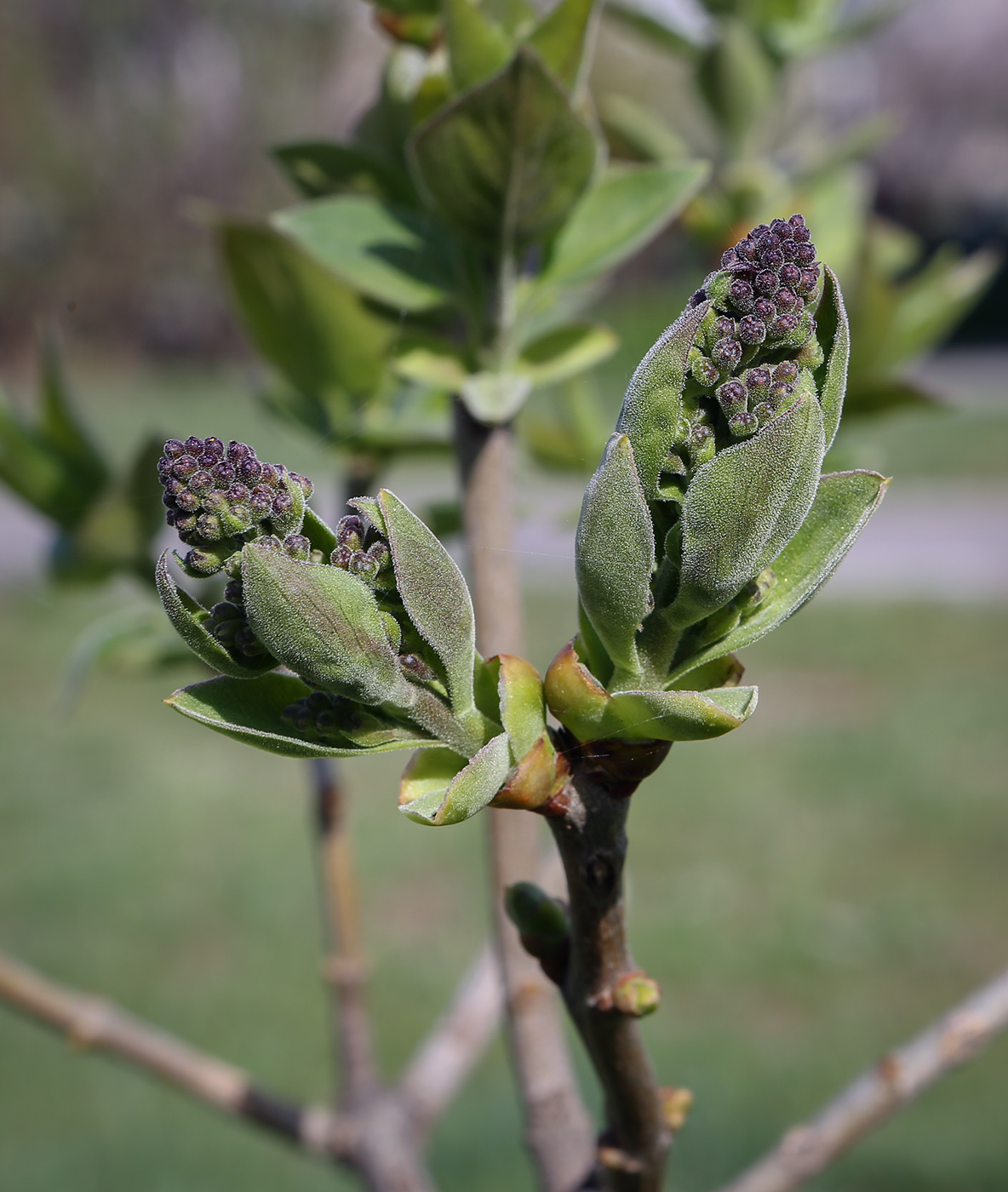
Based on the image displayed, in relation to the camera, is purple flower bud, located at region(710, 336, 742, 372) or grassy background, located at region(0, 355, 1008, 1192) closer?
purple flower bud, located at region(710, 336, 742, 372)

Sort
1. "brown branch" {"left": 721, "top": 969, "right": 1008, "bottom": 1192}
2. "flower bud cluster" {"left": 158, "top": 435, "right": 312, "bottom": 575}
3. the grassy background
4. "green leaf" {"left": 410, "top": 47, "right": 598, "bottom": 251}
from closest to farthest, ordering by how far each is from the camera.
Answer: "flower bud cluster" {"left": 158, "top": 435, "right": 312, "bottom": 575} → "green leaf" {"left": 410, "top": 47, "right": 598, "bottom": 251} → "brown branch" {"left": 721, "top": 969, "right": 1008, "bottom": 1192} → the grassy background

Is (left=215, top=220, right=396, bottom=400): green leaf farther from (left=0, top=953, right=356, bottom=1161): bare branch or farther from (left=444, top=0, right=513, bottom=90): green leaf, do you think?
(left=0, top=953, right=356, bottom=1161): bare branch

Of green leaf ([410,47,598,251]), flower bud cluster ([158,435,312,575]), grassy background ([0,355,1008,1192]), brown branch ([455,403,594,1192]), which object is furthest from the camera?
grassy background ([0,355,1008,1192])

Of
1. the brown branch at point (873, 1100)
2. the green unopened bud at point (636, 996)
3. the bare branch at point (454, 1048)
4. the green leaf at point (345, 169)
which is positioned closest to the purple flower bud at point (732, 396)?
the green unopened bud at point (636, 996)

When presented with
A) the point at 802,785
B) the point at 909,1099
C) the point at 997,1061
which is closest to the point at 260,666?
the point at 909,1099

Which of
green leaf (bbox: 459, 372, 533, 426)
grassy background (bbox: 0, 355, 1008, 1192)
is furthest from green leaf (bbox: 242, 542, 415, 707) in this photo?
grassy background (bbox: 0, 355, 1008, 1192)

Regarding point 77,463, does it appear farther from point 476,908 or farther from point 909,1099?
point 476,908

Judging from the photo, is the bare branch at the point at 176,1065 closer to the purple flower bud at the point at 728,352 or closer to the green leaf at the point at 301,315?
the green leaf at the point at 301,315

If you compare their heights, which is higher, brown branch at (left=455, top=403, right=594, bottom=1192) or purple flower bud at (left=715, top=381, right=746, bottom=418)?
purple flower bud at (left=715, top=381, right=746, bottom=418)
